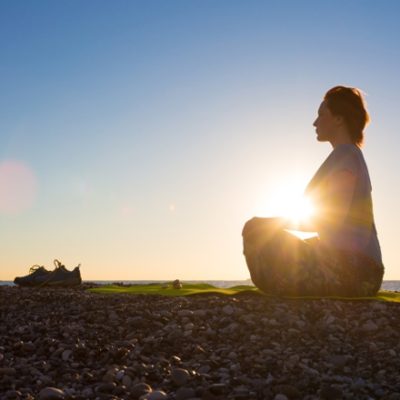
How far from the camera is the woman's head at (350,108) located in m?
8.37

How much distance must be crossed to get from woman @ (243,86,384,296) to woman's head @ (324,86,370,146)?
12.6 inches

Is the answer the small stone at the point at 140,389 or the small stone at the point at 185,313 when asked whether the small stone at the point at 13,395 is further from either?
the small stone at the point at 185,313

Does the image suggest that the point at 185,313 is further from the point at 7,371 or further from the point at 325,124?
the point at 325,124

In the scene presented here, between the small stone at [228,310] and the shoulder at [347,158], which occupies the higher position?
the shoulder at [347,158]

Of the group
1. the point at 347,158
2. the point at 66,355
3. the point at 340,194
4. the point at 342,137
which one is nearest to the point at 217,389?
the point at 66,355

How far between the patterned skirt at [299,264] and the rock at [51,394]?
4.16 m

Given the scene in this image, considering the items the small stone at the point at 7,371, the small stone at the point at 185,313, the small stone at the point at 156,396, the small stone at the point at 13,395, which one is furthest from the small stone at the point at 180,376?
the small stone at the point at 185,313

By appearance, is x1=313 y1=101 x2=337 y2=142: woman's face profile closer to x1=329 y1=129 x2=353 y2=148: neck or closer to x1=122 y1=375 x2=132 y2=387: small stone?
x1=329 y1=129 x2=353 y2=148: neck

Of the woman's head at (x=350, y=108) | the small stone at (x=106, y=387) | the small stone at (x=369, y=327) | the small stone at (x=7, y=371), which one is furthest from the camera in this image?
the woman's head at (x=350, y=108)

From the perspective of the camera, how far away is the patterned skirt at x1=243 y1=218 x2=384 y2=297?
25.8 ft

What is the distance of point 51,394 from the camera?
440 centimetres

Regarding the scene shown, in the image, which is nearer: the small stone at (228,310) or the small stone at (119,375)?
the small stone at (119,375)

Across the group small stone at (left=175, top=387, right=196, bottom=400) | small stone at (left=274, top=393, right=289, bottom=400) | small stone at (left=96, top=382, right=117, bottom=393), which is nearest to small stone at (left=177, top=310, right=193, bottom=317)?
small stone at (left=96, top=382, right=117, bottom=393)

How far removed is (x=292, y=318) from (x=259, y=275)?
1442 millimetres
